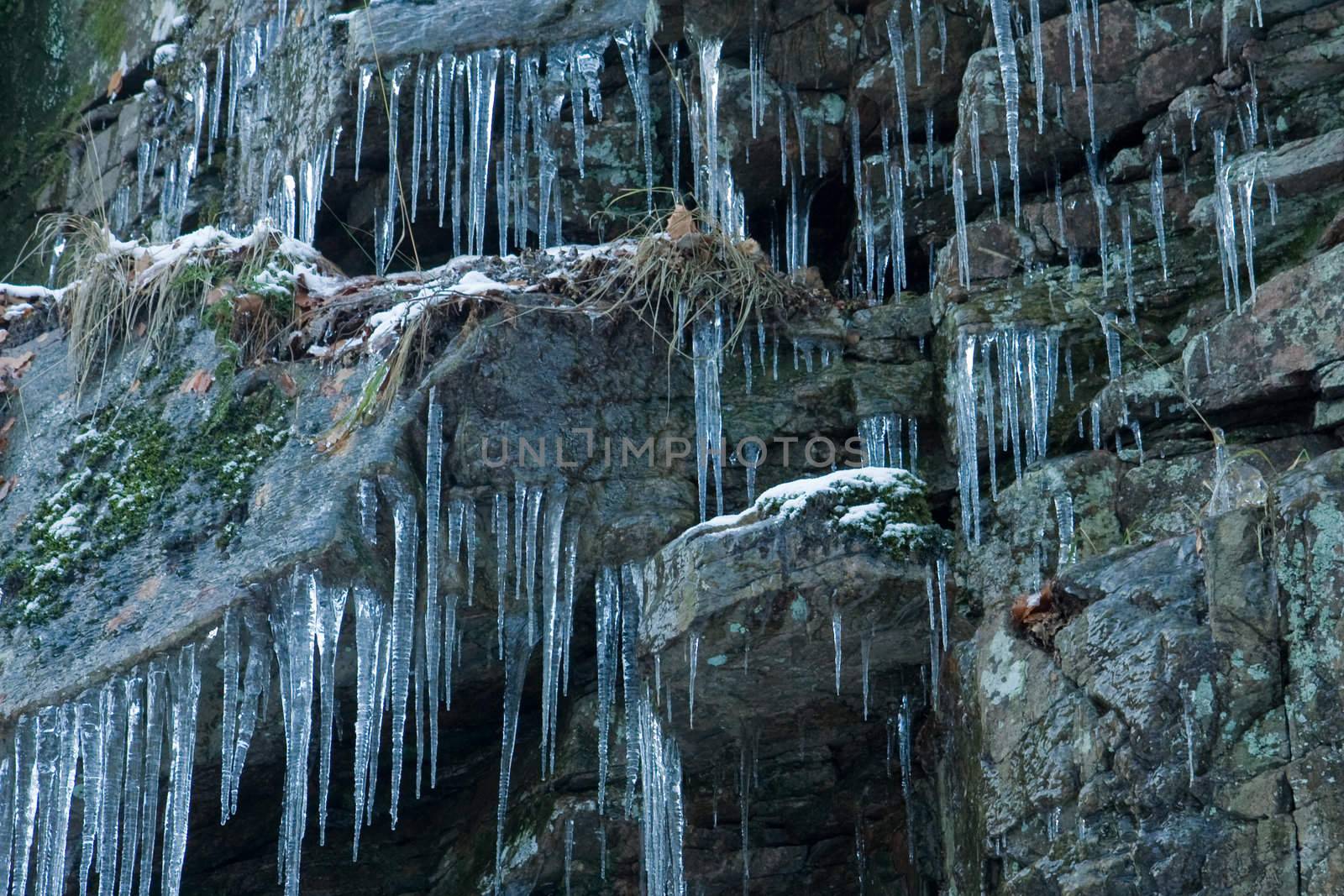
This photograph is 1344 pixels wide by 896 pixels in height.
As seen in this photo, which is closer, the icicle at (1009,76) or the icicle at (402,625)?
the icicle at (402,625)

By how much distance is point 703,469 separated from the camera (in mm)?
7121

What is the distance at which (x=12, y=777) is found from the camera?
6.42 meters

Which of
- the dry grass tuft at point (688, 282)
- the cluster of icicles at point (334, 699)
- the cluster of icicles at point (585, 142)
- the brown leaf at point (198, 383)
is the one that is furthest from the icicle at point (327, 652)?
the cluster of icicles at point (585, 142)

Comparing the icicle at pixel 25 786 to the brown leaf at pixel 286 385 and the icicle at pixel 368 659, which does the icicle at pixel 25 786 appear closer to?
the icicle at pixel 368 659

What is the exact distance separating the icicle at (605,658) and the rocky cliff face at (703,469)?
2 centimetres

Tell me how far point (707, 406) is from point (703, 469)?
1.10 ft

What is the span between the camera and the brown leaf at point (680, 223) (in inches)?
297

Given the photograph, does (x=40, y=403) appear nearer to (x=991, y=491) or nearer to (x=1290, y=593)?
(x=991, y=491)

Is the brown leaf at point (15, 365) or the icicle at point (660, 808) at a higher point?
the brown leaf at point (15, 365)

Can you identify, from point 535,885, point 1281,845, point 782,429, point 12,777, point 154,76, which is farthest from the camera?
point 154,76

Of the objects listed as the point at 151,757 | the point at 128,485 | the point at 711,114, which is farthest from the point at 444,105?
the point at 151,757

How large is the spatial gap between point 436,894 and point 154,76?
584cm

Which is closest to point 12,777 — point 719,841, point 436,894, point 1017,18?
point 436,894

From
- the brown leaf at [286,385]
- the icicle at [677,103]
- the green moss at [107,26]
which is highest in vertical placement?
the green moss at [107,26]
